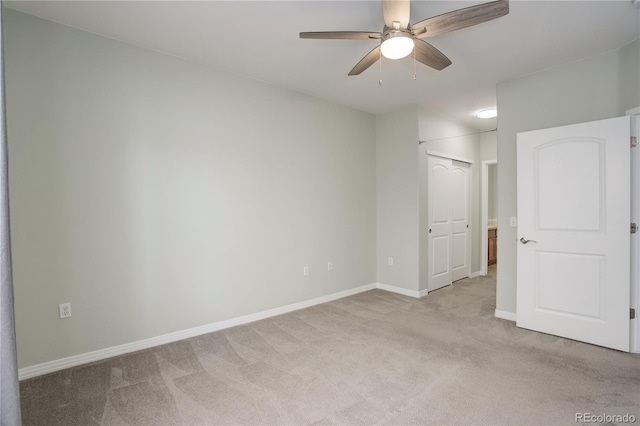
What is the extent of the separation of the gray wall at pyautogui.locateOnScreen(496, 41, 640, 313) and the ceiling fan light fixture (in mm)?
2169

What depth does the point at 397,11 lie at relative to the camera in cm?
183

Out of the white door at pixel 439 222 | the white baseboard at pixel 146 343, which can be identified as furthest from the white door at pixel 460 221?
the white baseboard at pixel 146 343

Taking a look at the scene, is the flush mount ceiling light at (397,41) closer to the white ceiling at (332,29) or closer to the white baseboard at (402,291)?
the white ceiling at (332,29)

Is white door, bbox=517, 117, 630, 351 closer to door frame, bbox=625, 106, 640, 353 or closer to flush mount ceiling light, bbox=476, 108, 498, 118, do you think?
door frame, bbox=625, 106, 640, 353

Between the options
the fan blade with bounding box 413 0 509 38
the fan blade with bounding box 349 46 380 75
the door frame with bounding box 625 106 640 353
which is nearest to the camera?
the fan blade with bounding box 413 0 509 38

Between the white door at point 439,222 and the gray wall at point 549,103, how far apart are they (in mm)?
1105

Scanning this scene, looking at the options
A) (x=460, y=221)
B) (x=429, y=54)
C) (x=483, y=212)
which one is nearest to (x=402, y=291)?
(x=460, y=221)

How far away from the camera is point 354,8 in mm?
2205

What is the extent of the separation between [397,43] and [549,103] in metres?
2.31

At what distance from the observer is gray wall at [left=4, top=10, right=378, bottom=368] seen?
2303 mm

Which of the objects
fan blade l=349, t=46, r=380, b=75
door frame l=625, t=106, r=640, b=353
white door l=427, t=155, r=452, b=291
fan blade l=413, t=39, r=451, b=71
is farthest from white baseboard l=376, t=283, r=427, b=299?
fan blade l=349, t=46, r=380, b=75

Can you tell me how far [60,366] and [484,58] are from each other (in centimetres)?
463

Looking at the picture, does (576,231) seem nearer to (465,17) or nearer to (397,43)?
(465,17)

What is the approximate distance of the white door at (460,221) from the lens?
5.03 metres
